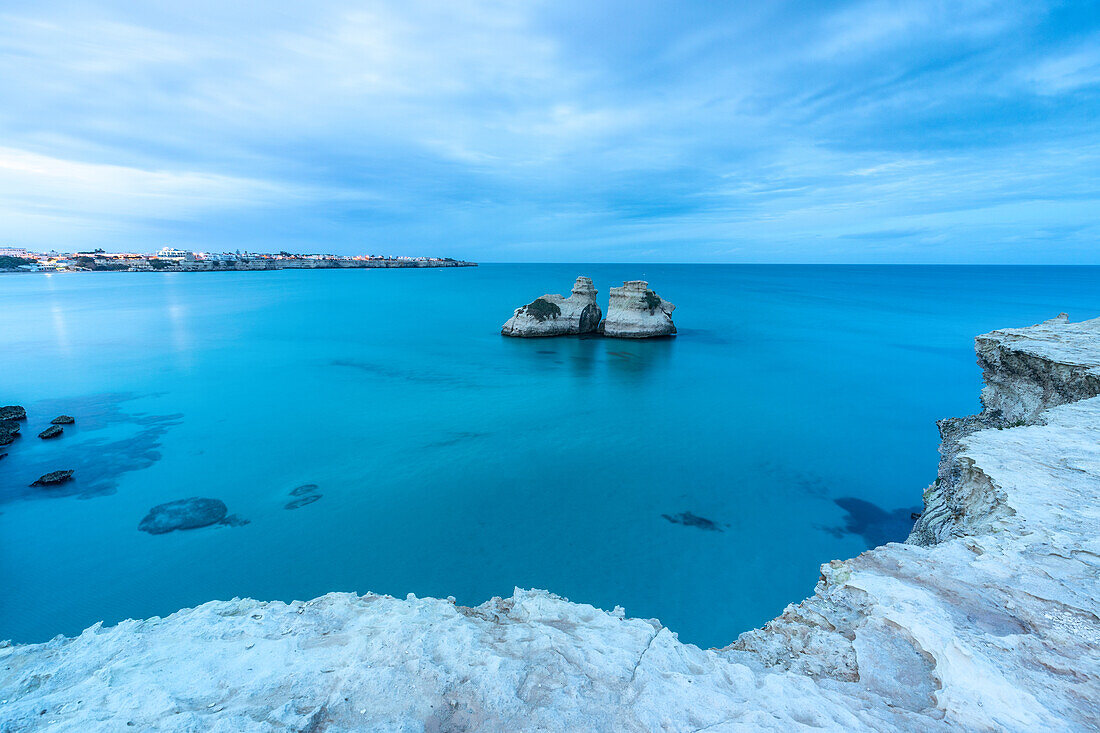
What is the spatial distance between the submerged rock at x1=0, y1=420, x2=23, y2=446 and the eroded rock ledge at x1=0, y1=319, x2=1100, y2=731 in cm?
1984

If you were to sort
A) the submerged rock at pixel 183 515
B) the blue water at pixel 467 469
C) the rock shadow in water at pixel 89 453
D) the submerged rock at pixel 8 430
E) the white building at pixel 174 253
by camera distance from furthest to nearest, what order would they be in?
the white building at pixel 174 253 < the submerged rock at pixel 8 430 < the rock shadow in water at pixel 89 453 < the submerged rock at pixel 183 515 < the blue water at pixel 467 469

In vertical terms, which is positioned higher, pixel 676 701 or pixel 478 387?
pixel 676 701

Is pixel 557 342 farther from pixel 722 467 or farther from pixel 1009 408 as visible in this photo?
pixel 1009 408

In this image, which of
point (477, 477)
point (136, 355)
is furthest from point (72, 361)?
point (477, 477)

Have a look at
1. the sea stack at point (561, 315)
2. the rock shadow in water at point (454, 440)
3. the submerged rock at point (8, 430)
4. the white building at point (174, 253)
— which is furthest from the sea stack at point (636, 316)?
the white building at point (174, 253)

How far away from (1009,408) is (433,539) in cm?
1541

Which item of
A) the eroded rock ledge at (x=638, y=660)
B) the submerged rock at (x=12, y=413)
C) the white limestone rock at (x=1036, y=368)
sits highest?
→ the white limestone rock at (x=1036, y=368)

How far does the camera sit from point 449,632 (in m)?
4.29

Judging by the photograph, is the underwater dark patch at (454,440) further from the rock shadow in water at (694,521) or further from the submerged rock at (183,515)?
the rock shadow in water at (694,521)

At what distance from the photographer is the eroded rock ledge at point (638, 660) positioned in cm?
325

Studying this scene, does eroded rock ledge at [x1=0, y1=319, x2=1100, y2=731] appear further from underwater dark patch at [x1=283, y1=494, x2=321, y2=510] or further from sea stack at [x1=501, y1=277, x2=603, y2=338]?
sea stack at [x1=501, y1=277, x2=603, y2=338]

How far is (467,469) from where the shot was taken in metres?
15.3

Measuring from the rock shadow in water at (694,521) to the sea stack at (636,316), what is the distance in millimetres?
27449

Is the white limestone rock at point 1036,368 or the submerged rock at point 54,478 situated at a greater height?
the white limestone rock at point 1036,368
